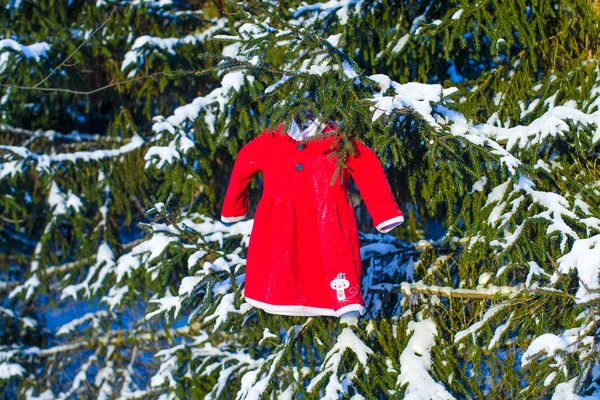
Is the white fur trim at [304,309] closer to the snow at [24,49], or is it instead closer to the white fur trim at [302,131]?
the white fur trim at [302,131]

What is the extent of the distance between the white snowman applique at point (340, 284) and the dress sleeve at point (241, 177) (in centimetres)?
60

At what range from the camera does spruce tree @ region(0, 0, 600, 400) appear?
2.46 metres

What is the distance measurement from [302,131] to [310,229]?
0.40 metres

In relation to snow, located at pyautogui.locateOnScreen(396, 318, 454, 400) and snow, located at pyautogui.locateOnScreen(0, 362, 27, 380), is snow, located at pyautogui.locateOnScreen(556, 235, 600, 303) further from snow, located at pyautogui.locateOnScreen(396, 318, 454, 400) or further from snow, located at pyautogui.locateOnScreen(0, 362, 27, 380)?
snow, located at pyautogui.locateOnScreen(0, 362, 27, 380)

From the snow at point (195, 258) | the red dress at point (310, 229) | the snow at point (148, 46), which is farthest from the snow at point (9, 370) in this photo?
the red dress at point (310, 229)

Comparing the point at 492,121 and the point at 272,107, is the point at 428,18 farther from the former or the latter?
the point at 272,107

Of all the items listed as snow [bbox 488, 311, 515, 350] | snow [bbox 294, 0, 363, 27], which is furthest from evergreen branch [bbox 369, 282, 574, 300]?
snow [bbox 294, 0, 363, 27]

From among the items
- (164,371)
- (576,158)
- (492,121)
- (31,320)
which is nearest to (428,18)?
(492,121)

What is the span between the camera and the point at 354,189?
4.41 metres

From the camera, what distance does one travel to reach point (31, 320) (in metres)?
5.36

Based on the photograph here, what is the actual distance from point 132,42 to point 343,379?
2.83m

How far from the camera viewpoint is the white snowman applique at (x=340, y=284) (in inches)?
92.6

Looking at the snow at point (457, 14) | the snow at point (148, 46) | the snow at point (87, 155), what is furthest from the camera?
the snow at point (87, 155)

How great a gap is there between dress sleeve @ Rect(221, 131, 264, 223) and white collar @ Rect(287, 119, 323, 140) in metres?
0.20
